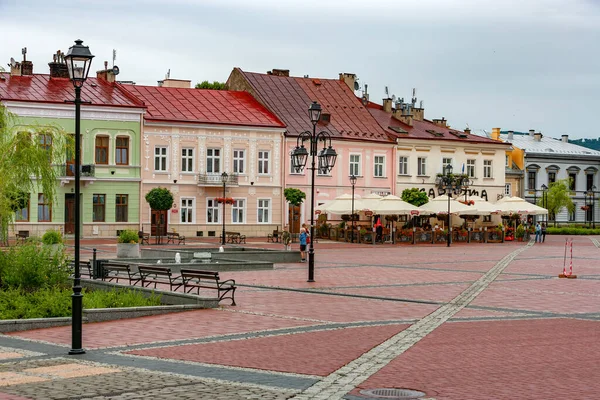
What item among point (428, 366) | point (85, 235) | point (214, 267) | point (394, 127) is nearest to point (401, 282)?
point (214, 267)

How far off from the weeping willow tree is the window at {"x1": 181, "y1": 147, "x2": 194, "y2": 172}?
24.5 m

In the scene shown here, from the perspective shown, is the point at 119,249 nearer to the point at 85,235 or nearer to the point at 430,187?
the point at 85,235

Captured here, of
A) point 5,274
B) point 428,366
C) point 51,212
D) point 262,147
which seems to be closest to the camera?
point 428,366

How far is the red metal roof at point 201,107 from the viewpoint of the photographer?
175 ft

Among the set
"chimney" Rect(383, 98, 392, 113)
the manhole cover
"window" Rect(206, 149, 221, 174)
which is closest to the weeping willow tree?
the manhole cover

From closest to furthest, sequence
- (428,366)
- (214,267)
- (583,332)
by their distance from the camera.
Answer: (428,366), (583,332), (214,267)

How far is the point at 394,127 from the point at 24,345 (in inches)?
1950

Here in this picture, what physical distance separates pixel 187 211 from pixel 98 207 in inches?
206

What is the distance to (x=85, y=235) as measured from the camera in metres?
49.1

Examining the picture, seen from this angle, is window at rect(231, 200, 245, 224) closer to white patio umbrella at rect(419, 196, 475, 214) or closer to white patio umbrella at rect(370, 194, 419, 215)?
white patio umbrella at rect(370, 194, 419, 215)

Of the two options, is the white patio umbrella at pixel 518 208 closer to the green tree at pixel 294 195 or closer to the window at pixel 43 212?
the green tree at pixel 294 195

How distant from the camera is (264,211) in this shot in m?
55.4

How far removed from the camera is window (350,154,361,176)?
58.7 metres

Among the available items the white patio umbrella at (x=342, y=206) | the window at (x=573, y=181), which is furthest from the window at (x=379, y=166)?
the window at (x=573, y=181)
